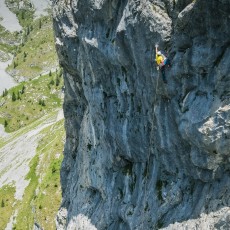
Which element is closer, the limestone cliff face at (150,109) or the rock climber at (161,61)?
the limestone cliff face at (150,109)

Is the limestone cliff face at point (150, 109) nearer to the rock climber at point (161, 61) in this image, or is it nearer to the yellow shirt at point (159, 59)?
the rock climber at point (161, 61)

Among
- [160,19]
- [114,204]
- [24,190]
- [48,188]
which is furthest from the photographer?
[24,190]

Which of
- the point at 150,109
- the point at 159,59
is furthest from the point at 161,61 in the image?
the point at 150,109

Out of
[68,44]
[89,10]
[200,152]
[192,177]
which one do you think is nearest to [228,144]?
[200,152]

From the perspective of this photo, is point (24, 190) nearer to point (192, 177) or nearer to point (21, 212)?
point (21, 212)

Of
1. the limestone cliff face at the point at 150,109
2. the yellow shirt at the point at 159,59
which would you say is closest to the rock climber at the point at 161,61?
the yellow shirt at the point at 159,59

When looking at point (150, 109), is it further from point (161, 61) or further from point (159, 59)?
point (159, 59)

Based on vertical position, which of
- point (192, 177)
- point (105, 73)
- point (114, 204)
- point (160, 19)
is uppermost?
point (160, 19)

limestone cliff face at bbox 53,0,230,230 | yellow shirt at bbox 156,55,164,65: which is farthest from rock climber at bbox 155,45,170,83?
limestone cliff face at bbox 53,0,230,230
